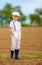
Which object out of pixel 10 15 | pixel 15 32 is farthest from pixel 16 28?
pixel 10 15

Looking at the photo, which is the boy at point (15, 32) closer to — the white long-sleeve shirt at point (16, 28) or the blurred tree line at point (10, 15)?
the white long-sleeve shirt at point (16, 28)

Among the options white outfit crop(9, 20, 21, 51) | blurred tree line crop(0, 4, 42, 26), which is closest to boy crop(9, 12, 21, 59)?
white outfit crop(9, 20, 21, 51)

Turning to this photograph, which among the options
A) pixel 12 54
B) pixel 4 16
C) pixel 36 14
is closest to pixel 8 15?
pixel 4 16

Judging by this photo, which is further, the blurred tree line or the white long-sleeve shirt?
the blurred tree line

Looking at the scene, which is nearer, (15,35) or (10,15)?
(15,35)

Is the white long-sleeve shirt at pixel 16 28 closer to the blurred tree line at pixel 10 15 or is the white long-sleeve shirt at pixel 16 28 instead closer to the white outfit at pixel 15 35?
the white outfit at pixel 15 35

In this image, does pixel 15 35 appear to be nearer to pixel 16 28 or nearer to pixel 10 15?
pixel 16 28

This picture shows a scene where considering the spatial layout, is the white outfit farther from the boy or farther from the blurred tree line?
the blurred tree line

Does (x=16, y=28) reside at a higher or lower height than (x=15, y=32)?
higher

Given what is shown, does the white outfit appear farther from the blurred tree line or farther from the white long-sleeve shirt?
the blurred tree line

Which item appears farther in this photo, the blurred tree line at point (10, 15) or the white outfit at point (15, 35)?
the blurred tree line at point (10, 15)

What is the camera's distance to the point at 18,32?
28.9 feet

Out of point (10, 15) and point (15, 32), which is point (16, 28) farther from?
point (10, 15)

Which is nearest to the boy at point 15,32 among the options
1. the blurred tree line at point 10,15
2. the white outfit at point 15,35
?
the white outfit at point 15,35
